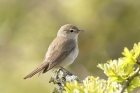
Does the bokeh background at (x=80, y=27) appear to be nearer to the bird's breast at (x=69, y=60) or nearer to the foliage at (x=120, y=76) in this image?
the bird's breast at (x=69, y=60)

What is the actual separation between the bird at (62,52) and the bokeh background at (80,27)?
5.18 ft

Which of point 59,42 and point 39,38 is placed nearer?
point 59,42

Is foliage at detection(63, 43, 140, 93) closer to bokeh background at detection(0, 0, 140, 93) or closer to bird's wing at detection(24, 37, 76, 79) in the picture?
bird's wing at detection(24, 37, 76, 79)

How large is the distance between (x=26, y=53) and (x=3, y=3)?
1.51 m

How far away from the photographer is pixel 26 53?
24.3 ft

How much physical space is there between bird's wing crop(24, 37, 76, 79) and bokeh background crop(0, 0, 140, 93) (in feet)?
6.02

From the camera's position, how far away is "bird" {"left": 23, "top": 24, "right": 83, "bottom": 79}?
15.1 feet

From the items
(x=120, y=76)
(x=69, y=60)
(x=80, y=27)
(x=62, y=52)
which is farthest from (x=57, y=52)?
(x=120, y=76)

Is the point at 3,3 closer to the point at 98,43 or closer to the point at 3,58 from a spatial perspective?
the point at 3,58

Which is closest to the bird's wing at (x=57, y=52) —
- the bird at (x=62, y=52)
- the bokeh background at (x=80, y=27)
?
the bird at (x=62, y=52)

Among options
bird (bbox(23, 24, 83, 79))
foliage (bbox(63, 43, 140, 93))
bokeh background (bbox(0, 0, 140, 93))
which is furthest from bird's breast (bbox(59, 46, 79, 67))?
foliage (bbox(63, 43, 140, 93))

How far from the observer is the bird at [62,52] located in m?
4.60

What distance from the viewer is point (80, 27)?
303 inches

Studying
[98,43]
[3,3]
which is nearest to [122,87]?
[98,43]
